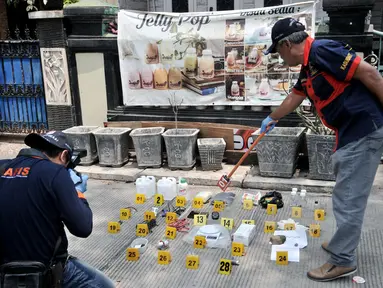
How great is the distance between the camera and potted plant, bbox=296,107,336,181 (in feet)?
17.4

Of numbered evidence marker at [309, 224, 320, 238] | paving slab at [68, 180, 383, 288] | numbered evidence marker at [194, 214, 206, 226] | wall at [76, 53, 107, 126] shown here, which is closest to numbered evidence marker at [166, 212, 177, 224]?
paving slab at [68, 180, 383, 288]

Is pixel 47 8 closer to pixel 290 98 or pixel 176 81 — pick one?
pixel 176 81

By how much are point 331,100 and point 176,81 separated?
3.63 m

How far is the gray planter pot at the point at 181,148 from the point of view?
19.7ft

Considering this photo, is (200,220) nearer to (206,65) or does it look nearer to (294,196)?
(294,196)

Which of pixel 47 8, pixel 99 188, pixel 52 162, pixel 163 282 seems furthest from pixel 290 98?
pixel 47 8

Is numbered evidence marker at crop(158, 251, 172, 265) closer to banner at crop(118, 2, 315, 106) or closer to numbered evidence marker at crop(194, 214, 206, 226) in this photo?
numbered evidence marker at crop(194, 214, 206, 226)

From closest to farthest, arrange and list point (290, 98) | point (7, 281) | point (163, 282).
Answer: point (7, 281) → point (163, 282) → point (290, 98)

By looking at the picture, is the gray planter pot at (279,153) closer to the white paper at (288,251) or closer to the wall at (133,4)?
the white paper at (288,251)

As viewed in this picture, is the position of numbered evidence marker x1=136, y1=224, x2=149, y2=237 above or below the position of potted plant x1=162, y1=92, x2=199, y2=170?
below

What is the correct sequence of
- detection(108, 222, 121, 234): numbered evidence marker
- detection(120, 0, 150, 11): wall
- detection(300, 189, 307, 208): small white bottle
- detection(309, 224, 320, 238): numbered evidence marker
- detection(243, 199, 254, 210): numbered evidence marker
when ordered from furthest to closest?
detection(120, 0, 150, 11): wall → detection(300, 189, 307, 208): small white bottle → detection(243, 199, 254, 210): numbered evidence marker → detection(108, 222, 121, 234): numbered evidence marker → detection(309, 224, 320, 238): numbered evidence marker

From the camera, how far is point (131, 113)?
7.00 m

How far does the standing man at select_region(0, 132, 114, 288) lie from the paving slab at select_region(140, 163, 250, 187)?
10.9ft

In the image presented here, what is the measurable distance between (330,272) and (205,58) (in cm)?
384
